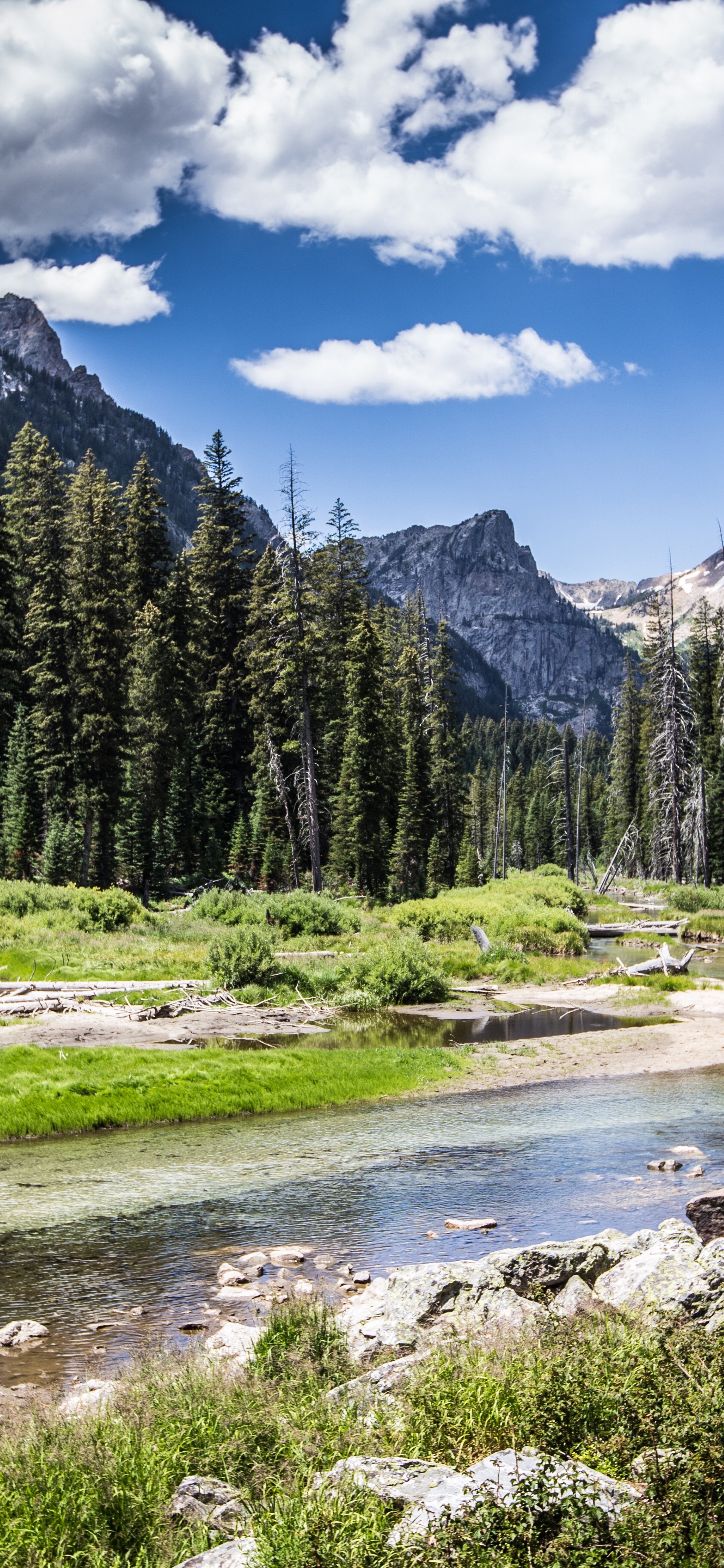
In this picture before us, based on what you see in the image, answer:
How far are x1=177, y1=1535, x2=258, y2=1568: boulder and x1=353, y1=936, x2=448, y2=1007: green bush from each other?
22.7 m

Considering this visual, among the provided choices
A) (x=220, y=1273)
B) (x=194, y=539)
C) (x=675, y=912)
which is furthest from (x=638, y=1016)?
(x=194, y=539)

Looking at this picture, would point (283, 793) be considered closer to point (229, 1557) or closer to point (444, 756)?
point (444, 756)

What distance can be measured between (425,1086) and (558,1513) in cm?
1476

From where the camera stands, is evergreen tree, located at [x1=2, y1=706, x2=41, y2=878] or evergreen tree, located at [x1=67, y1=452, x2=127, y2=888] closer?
evergreen tree, located at [x1=67, y1=452, x2=127, y2=888]

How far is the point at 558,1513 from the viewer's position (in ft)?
14.4

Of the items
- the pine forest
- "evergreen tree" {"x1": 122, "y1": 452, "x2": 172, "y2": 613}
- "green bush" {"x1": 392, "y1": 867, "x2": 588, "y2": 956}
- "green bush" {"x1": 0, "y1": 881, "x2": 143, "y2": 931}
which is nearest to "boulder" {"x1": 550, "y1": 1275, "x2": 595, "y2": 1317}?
"green bush" {"x1": 0, "y1": 881, "x2": 143, "y2": 931}

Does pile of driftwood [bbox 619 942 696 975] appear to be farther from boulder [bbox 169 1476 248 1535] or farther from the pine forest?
boulder [bbox 169 1476 248 1535]

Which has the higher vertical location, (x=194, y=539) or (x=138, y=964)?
(x=194, y=539)

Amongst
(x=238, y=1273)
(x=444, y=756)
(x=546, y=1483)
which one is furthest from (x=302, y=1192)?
(x=444, y=756)

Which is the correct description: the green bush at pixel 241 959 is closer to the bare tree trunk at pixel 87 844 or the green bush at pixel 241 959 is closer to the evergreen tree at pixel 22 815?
the bare tree trunk at pixel 87 844

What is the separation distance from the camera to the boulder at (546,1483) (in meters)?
4.45

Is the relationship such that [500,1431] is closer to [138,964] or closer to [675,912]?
[138,964]

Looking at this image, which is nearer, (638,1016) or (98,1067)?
(98,1067)

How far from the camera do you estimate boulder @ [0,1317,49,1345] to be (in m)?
8.31
